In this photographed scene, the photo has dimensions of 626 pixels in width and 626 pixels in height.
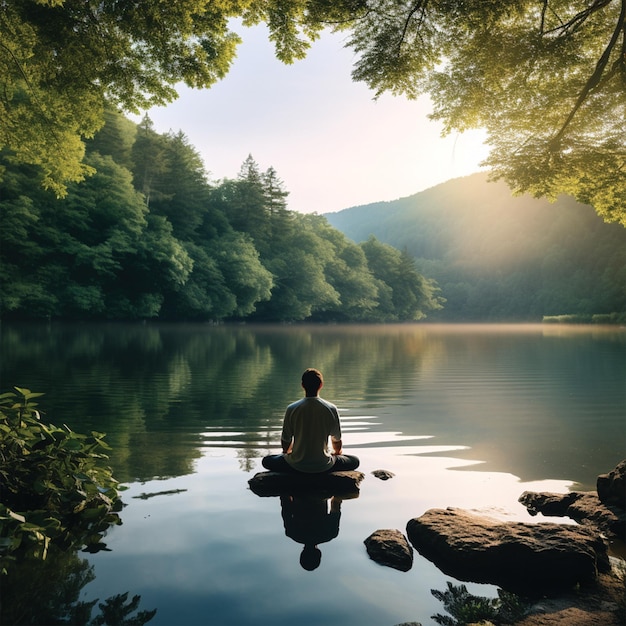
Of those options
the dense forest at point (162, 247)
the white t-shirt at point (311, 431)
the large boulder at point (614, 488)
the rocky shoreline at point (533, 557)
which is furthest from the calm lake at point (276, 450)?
the dense forest at point (162, 247)

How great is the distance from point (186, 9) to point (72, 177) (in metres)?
7.93

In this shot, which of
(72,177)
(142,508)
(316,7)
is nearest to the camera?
(142,508)

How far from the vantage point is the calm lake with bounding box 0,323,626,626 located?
409cm

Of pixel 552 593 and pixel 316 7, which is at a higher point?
pixel 316 7

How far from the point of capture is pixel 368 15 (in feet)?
29.7

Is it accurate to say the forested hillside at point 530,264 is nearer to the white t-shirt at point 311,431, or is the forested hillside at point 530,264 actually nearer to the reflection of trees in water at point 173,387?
the reflection of trees in water at point 173,387

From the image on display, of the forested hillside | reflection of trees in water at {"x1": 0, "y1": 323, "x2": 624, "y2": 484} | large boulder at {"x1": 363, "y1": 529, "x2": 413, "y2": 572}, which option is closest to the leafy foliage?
large boulder at {"x1": 363, "y1": 529, "x2": 413, "y2": 572}

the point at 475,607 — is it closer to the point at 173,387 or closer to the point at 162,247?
the point at 173,387

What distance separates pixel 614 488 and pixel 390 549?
2736 mm

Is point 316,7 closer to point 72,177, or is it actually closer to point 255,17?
point 255,17

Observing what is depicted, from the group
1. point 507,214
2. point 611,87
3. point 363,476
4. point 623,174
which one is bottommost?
point 363,476

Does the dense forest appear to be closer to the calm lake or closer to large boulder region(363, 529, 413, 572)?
the calm lake

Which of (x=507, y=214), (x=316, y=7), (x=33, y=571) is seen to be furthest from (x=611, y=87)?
(x=507, y=214)

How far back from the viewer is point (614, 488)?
5.79 metres
